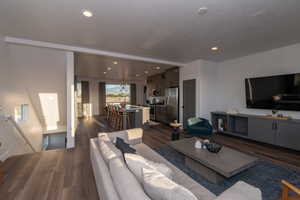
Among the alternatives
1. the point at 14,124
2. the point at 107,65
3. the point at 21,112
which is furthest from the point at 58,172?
the point at 107,65

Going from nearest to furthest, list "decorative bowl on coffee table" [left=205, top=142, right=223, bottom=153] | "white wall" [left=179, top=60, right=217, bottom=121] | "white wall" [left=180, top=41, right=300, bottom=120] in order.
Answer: "decorative bowl on coffee table" [left=205, top=142, right=223, bottom=153]
"white wall" [left=180, top=41, right=300, bottom=120]
"white wall" [left=179, top=60, right=217, bottom=121]

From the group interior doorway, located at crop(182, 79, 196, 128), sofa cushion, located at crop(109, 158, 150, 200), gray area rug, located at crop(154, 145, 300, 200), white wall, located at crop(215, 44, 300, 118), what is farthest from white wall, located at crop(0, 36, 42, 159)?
white wall, located at crop(215, 44, 300, 118)

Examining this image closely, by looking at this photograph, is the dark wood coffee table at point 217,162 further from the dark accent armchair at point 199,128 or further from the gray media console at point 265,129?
the gray media console at point 265,129

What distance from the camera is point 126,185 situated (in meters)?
0.92

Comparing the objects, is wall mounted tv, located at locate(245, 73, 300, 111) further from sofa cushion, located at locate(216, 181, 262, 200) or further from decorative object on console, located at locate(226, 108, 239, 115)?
sofa cushion, located at locate(216, 181, 262, 200)

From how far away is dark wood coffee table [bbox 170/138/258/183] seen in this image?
1733mm

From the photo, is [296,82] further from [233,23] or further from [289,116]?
[233,23]

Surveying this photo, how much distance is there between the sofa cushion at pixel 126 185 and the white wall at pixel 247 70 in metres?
4.78

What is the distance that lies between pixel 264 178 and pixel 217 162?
1034 mm

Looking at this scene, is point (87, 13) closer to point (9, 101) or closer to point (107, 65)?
point (9, 101)

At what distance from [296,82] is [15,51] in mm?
7211

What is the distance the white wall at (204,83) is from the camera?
4648 mm

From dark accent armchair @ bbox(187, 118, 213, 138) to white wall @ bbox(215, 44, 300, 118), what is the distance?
179 cm

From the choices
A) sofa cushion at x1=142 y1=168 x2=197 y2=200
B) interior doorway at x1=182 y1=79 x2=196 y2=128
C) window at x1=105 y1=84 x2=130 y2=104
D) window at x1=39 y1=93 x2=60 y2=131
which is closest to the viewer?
sofa cushion at x1=142 y1=168 x2=197 y2=200
